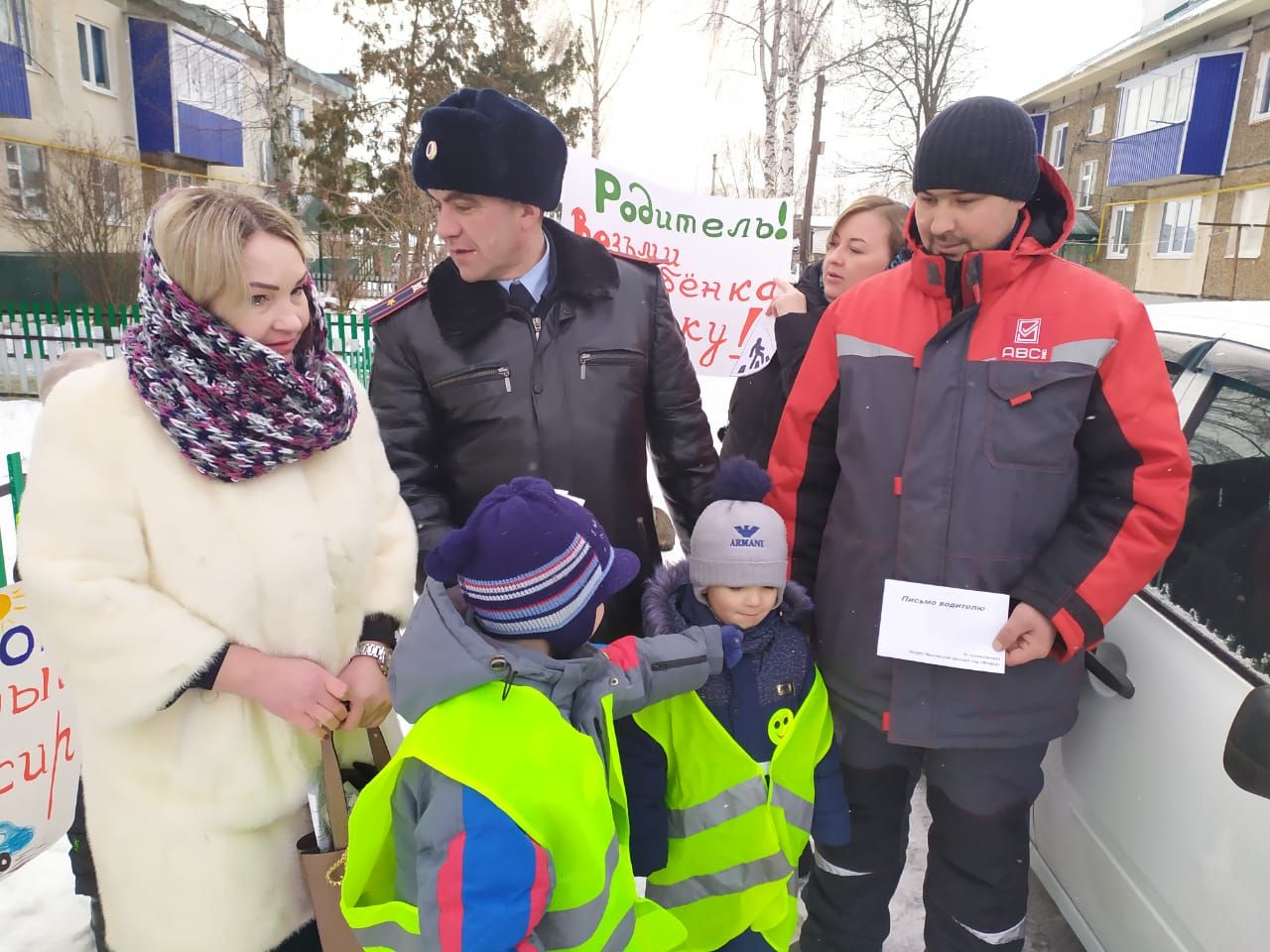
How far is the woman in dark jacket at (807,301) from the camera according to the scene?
267cm

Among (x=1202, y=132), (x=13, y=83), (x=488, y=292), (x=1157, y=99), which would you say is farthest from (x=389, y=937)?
(x=1157, y=99)

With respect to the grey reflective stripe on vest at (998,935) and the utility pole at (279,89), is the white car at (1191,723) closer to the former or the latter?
the grey reflective stripe on vest at (998,935)

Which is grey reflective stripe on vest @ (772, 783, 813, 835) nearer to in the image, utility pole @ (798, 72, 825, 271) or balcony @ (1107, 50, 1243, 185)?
utility pole @ (798, 72, 825, 271)

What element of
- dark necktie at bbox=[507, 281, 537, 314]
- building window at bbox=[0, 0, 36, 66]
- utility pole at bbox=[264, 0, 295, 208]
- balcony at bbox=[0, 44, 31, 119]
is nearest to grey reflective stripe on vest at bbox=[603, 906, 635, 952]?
dark necktie at bbox=[507, 281, 537, 314]

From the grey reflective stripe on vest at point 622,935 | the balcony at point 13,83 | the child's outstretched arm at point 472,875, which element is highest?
the balcony at point 13,83

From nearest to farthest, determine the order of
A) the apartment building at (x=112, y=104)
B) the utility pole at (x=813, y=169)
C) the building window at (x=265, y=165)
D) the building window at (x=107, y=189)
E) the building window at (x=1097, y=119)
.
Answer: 1. the building window at (x=107, y=189)
2. the apartment building at (x=112, y=104)
3. the utility pole at (x=813, y=169)
4. the building window at (x=265, y=165)
5. the building window at (x=1097, y=119)

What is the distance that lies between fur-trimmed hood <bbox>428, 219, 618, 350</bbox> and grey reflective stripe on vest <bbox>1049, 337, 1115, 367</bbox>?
3.43ft

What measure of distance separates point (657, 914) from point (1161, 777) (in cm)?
113

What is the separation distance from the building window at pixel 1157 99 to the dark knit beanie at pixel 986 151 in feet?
89.5

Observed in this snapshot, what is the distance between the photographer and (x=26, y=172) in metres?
17.4

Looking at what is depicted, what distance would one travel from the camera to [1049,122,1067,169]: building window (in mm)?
31969

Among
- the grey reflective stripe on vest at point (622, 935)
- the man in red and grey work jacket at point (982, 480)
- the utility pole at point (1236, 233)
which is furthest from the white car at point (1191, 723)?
the utility pole at point (1236, 233)

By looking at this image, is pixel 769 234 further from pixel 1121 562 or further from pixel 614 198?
pixel 1121 562

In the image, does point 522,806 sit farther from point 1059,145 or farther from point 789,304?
point 1059,145
